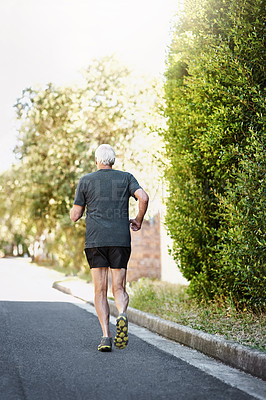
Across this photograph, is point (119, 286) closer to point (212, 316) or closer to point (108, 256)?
point (108, 256)

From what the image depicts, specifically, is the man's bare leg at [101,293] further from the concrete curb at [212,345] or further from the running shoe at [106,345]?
the concrete curb at [212,345]

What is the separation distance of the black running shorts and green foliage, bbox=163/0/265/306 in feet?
4.74

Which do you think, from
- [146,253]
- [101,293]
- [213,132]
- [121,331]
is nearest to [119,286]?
[101,293]

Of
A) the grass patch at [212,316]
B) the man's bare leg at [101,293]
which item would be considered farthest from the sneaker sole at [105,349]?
the grass patch at [212,316]

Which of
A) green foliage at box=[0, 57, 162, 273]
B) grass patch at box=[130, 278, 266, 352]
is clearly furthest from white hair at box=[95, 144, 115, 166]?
green foliage at box=[0, 57, 162, 273]

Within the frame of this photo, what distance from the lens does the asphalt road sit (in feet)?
13.6

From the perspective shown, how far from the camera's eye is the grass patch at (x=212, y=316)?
19.8 feet

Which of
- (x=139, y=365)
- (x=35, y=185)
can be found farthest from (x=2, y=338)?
(x=35, y=185)

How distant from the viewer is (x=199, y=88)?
25.1 feet

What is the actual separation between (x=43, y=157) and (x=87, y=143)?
4228 mm

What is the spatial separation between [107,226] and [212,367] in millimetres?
1711

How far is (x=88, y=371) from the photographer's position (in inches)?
191

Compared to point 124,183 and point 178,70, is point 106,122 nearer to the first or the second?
point 178,70

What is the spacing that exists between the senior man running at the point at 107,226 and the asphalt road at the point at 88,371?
52 cm
